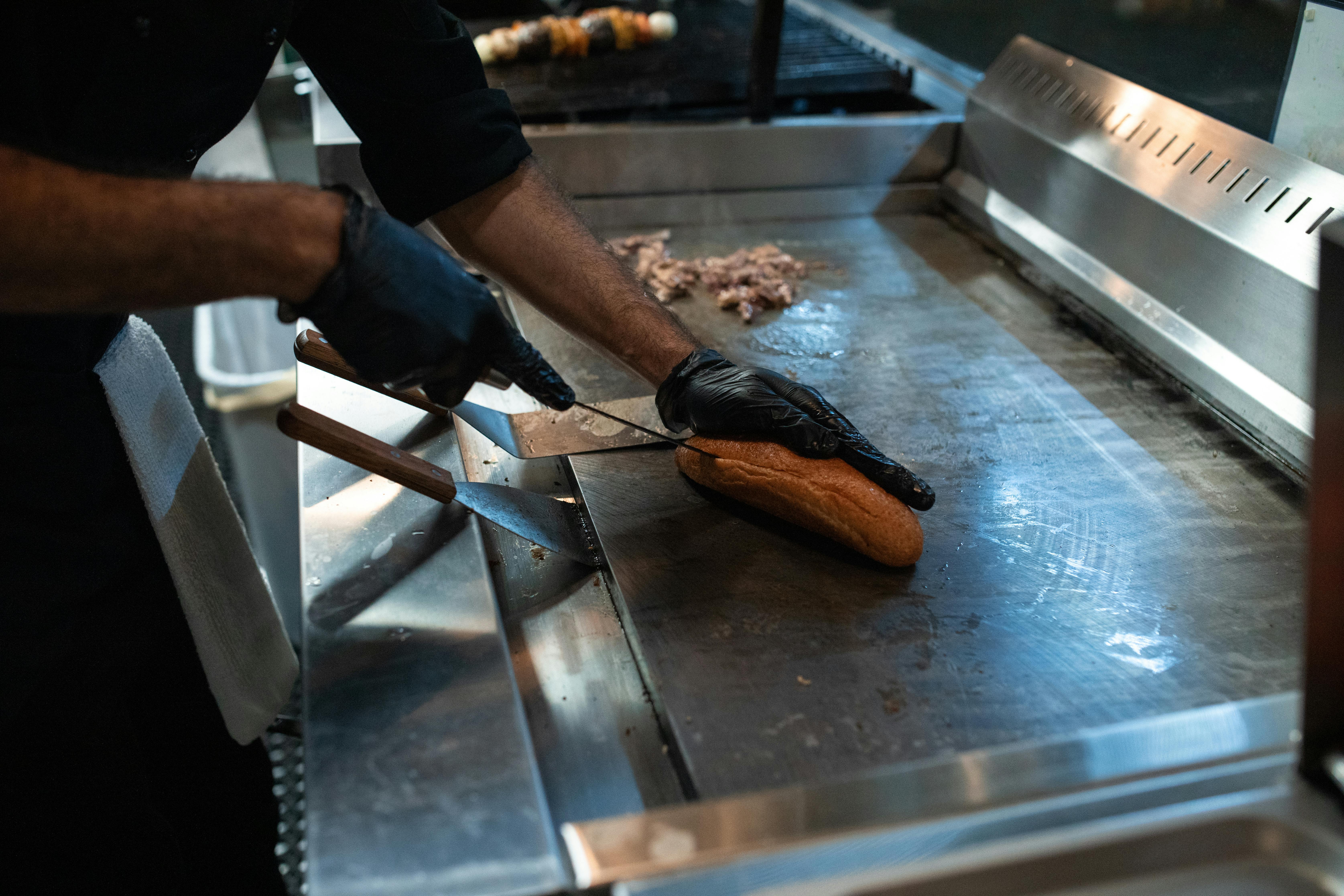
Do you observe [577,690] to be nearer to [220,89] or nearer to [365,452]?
[365,452]

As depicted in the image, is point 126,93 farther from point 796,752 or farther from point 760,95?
point 760,95

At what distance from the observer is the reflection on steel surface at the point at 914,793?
0.80m

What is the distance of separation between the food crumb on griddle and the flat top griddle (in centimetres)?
59

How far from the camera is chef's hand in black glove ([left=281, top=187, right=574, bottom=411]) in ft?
3.51

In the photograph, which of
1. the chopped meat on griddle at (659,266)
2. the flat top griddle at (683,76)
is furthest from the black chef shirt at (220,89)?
the flat top griddle at (683,76)

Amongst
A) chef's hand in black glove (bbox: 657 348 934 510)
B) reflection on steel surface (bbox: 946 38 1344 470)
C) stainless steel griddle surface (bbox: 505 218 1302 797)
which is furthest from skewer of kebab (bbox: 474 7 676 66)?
chef's hand in black glove (bbox: 657 348 934 510)

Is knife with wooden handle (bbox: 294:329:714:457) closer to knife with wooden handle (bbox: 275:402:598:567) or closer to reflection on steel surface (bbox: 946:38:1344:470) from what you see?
knife with wooden handle (bbox: 275:402:598:567)

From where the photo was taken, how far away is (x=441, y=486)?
129 cm

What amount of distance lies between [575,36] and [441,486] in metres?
2.27

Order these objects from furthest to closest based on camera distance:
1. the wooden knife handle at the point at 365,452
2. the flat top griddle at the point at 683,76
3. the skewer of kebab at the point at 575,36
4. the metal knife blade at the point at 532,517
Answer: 1. the skewer of kebab at the point at 575,36
2. the flat top griddle at the point at 683,76
3. the metal knife blade at the point at 532,517
4. the wooden knife handle at the point at 365,452

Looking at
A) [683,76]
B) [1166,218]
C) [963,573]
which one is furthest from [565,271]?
[683,76]

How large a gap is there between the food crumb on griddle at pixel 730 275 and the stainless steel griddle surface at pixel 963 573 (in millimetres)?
123

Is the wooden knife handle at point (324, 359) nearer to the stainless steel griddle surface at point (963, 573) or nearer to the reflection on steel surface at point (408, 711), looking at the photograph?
the reflection on steel surface at point (408, 711)

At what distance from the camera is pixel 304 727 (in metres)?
0.99
